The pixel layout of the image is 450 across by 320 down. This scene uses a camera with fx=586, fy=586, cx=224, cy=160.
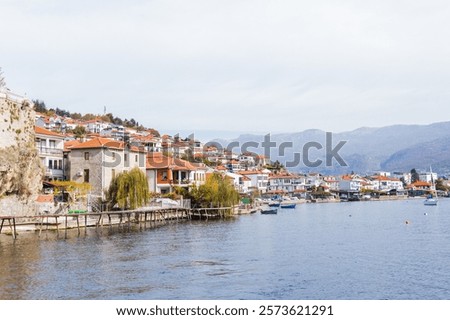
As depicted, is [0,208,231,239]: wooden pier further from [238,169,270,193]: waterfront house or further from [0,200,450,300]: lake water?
[238,169,270,193]: waterfront house

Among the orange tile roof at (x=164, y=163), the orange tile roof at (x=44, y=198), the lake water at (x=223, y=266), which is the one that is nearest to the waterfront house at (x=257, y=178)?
the orange tile roof at (x=164, y=163)

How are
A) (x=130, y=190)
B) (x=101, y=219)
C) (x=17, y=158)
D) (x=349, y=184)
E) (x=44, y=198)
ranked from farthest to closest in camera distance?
1. (x=349, y=184)
2. (x=130, y=190)
3. (x=101, y=219)
4. (x=44, y=198)
5. (x=17, y=158)

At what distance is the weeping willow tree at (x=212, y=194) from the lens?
64500 millimetres

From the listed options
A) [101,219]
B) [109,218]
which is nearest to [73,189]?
[101,219]

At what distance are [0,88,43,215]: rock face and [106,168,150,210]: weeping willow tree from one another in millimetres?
8295

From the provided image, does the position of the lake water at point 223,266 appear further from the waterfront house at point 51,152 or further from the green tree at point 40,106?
the green tree at point 40,106

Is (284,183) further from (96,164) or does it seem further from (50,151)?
(50,151)

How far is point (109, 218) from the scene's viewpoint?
168 ft

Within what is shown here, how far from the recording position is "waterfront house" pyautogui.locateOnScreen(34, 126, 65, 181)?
56.6 m

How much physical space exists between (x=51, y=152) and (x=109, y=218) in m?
11.4

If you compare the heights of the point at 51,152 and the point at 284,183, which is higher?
the point at 51,152

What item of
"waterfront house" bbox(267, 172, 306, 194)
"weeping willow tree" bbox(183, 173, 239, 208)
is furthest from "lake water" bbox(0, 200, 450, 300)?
"waterfront house" bbox(267, 172, 306, 194)
